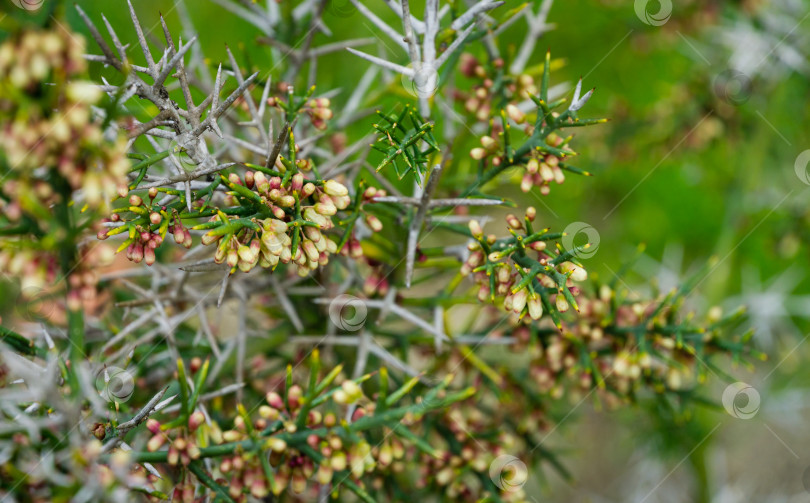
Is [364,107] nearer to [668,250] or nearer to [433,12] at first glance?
[433,12]

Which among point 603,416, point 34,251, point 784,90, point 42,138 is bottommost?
point 603,416

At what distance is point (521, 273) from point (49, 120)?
54 centimetres

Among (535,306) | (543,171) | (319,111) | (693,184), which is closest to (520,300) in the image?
(535,306)

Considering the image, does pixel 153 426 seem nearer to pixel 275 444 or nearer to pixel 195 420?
pixel 195 420

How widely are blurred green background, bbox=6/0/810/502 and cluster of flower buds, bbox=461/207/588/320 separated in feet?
1.67

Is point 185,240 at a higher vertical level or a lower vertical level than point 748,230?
lower

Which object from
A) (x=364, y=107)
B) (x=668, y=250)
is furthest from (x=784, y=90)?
(x=364, y=107)

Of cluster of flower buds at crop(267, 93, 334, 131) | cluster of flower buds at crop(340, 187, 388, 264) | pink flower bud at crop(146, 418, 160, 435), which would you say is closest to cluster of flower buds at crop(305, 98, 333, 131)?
cluster of flower buds at crop(267, 93, 334, 131)

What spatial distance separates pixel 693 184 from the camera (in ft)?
7.32

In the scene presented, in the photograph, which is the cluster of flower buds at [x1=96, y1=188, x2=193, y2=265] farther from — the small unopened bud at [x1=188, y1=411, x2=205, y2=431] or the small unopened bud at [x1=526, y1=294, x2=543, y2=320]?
the small unopened bud at [x1=526, y1=294, x2=543, y2=320]

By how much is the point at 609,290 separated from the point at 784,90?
1.13 metres

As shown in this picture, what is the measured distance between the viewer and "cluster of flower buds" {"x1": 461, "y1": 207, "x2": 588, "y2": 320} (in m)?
0.74

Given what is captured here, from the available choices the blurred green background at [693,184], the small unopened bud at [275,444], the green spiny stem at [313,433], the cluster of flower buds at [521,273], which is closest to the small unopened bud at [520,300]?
the cluster of flower buds at [521,273]

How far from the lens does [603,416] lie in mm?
2346
